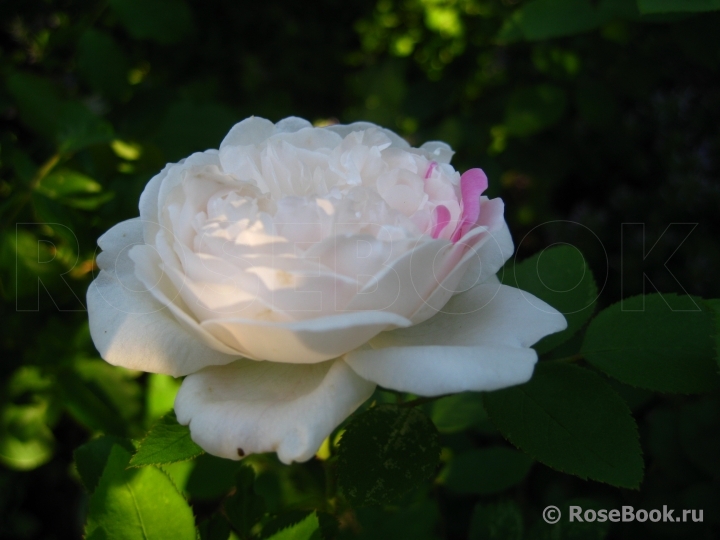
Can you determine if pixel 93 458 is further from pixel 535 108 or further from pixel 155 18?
pixel 535 108

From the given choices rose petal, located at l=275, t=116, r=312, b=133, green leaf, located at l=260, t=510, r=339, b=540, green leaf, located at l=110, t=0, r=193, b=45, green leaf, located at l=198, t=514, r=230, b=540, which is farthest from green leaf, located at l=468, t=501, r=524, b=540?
green leaf, located at l=110, t=0, r=193, b=45

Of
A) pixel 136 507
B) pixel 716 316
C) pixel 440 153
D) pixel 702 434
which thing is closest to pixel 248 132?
pixel 440 153

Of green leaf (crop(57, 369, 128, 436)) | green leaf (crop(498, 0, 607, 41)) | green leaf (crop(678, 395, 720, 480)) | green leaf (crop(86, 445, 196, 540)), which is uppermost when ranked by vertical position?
green leaf (crop(498, 0, 607, 41))

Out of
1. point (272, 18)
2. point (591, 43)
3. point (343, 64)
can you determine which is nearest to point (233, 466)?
point (591, 43)

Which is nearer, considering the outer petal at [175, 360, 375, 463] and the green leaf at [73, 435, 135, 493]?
the outer petal at [175, 360, 375, 463]

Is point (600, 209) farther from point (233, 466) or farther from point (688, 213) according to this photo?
point (233, 466)

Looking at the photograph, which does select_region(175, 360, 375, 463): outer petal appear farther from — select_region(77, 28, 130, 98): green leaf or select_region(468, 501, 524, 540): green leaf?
select_region(77, 28, 130, 98): green leaf

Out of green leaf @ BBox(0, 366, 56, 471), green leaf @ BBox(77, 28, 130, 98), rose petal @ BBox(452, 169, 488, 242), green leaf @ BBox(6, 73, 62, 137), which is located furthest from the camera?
green leaf @ BBox(0, 366, 56, 471)

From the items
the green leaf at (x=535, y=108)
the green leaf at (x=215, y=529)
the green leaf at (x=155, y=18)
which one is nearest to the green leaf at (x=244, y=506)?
the green leaf at (x=215, y=529)
